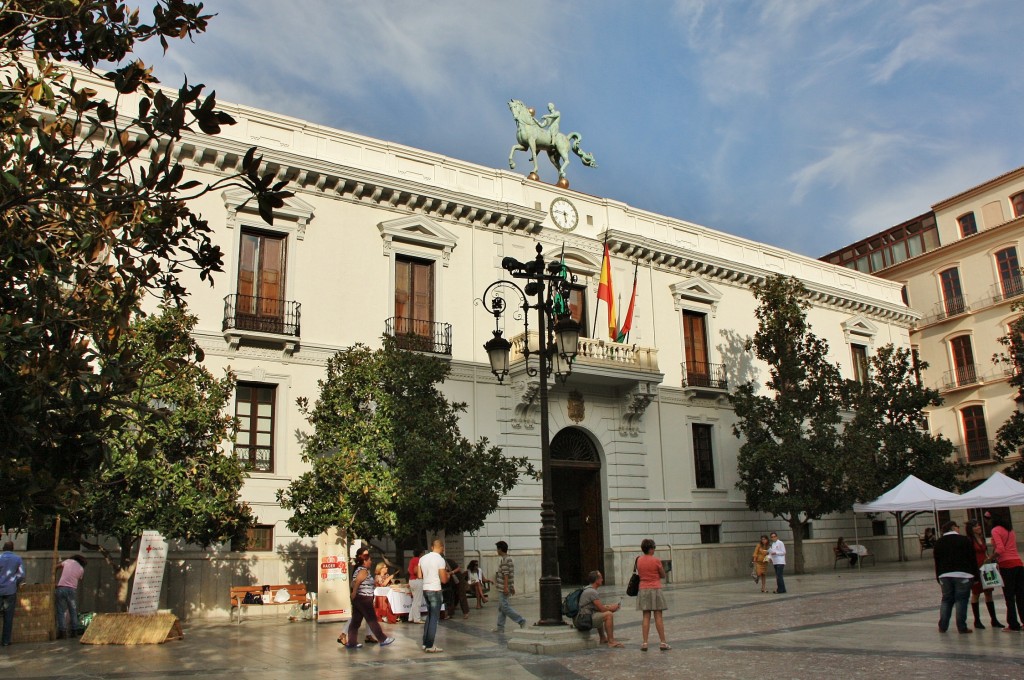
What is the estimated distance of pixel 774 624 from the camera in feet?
44.9

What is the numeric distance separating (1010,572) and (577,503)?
15.8 metres

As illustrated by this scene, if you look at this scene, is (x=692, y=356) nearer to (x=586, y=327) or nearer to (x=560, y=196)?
(x=586, y=327)

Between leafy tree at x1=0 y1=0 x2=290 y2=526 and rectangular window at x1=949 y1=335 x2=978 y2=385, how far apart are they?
4110 centimetres

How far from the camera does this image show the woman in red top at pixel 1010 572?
11430mm

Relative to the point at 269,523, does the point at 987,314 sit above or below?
above

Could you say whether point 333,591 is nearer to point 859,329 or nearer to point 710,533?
point 710,533

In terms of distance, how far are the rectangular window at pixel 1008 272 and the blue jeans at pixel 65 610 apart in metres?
39.5

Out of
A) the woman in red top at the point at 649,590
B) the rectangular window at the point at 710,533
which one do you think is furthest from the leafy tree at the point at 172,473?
the rectangular window at the point at 710,533

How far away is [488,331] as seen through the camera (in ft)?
79.9

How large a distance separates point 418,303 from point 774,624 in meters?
13.3

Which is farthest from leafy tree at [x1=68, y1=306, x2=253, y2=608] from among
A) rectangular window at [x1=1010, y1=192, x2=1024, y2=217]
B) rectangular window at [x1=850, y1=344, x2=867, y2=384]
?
rectangular window at [x1=1010, y1=192, x2=1024, y2=217]

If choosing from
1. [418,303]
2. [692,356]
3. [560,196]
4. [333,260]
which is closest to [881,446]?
[692,356]

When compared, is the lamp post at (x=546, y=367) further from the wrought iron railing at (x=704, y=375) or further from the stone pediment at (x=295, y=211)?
the wrought iron railing at (x=704, y=375)

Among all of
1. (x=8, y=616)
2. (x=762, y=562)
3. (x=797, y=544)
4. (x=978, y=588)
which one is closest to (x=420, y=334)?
(x=762, y=562)
